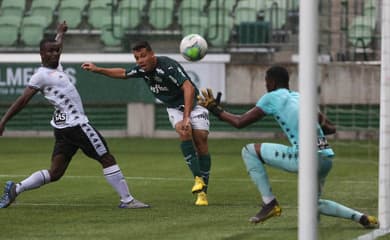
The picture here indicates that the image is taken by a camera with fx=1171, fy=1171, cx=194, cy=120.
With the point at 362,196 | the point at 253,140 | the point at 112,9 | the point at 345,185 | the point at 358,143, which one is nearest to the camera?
the point at 358,143

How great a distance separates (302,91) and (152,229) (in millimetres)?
3498

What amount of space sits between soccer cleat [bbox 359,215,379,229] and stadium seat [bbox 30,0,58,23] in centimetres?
1766

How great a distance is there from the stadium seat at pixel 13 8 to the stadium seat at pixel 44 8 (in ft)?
0.96

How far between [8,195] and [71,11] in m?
15.0

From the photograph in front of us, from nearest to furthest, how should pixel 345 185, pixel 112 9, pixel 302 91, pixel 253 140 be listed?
pixel 302 91
pixel 345 185
pixel 253 140
pixel 112 9

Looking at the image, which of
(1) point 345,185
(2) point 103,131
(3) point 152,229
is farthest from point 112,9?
(3) point 152,229

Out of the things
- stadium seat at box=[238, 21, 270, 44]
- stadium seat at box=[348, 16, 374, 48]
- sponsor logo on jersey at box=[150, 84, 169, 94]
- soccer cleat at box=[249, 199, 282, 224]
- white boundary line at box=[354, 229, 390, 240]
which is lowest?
white boundary line at box=[354, 229, 390, 240]

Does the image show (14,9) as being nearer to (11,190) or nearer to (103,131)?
(103,131)

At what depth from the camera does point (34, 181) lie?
12.9m

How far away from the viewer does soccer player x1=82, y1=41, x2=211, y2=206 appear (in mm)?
13523

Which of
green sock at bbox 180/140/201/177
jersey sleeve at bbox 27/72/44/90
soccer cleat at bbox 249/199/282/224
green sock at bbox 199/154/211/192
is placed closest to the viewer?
soccer cleat at bbox 249/199/282/224

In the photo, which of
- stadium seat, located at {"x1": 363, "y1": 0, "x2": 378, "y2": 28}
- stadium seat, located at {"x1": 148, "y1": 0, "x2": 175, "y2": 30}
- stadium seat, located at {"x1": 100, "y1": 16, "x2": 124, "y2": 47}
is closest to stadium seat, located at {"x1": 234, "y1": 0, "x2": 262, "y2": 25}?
stadium seat, located at {"x1": 148, "y1": 0, "x2": 175, "y2": 30}

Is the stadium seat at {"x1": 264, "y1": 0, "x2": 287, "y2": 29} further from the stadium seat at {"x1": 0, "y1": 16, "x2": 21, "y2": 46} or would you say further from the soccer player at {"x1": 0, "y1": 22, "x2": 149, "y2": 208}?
the soccer player at {"x1": 0, "y1": 22, "x2": 149, "y2": 208}

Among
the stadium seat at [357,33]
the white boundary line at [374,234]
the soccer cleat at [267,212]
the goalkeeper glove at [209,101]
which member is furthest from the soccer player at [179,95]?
the goalkeeper glove at [209,101]
